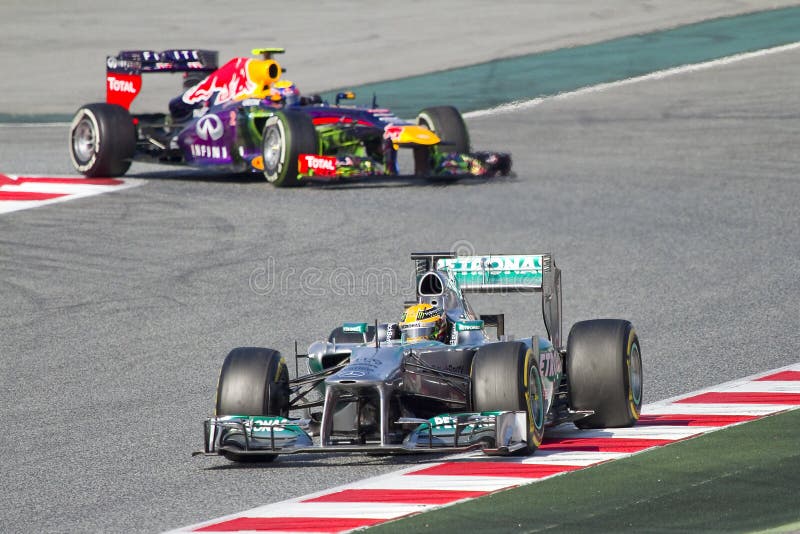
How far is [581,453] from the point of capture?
9.80 metres

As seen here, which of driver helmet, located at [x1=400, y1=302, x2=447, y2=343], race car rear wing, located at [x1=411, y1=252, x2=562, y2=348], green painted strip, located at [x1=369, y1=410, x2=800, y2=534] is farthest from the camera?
race car rear wing, located at [x1=411, y1=252, x2=562, y2=348]

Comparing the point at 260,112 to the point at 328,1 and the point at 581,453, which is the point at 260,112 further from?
the point at 328,1

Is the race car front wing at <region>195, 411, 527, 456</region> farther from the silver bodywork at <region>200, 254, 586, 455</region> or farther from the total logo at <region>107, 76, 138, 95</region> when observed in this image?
the total logo at <region>107, 76, 138, 95</region>

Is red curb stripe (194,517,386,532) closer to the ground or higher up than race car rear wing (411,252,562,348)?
closer to the ground

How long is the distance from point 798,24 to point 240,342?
23.4 metres

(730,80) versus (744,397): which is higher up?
(730,80)

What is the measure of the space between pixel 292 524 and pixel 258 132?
46.7ft

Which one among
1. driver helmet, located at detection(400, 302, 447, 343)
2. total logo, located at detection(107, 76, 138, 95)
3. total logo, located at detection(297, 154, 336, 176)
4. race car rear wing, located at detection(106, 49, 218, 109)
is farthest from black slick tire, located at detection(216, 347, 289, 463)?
total logo, located at detection(107, 76, 138, 95)

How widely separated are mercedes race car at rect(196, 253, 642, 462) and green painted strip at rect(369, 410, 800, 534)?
27.8 inches

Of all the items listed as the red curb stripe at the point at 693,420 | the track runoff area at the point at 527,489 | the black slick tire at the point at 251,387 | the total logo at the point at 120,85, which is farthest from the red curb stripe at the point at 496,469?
the total logo at the point at 120,85

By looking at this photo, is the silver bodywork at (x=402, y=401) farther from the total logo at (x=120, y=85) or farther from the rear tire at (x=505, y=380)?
the total logo at (x=120, y=85)

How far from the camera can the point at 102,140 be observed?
73.4 ft

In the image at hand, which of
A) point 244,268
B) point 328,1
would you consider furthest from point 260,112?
point 328,1

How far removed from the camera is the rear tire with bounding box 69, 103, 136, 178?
2239 centimetres
